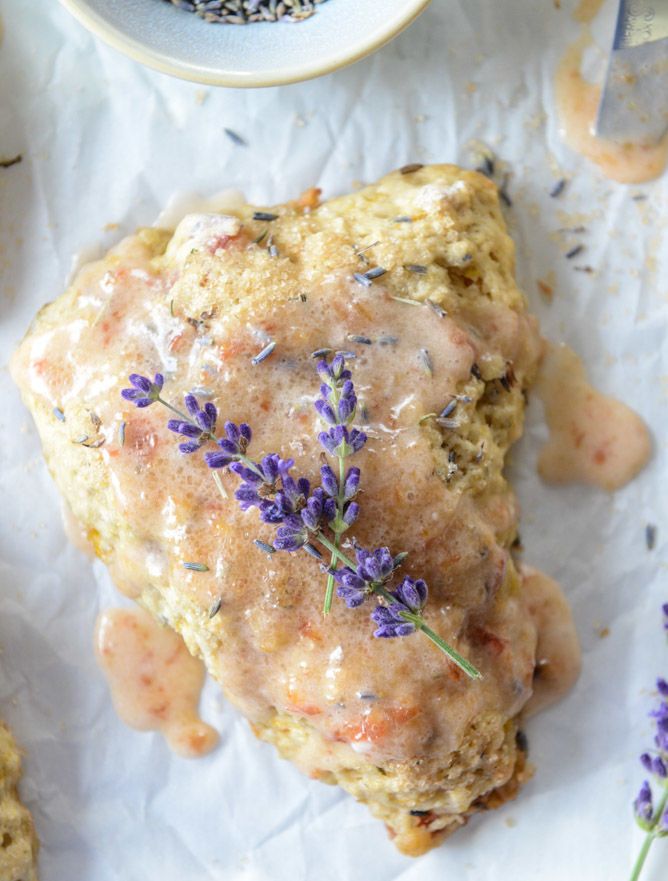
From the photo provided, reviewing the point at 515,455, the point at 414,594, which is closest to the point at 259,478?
the point at 414,594

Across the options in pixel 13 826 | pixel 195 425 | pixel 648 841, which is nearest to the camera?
pixel 195 425

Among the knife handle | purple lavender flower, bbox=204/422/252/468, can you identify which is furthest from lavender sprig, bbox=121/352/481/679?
the knife handle

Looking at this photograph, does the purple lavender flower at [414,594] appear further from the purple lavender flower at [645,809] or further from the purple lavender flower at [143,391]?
the purple lavender flower at [645,809]

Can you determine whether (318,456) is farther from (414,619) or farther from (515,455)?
(515,455)

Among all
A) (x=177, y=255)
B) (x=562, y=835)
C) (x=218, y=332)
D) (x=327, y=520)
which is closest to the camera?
(x=327, y=520)

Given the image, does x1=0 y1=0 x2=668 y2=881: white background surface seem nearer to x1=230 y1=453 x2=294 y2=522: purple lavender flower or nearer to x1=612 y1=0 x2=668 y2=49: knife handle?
x1=612 y1=0 x2=668 y2=49: knife handle

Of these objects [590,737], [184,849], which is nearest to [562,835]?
[590,737]

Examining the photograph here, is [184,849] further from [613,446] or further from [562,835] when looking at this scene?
[613,446]
